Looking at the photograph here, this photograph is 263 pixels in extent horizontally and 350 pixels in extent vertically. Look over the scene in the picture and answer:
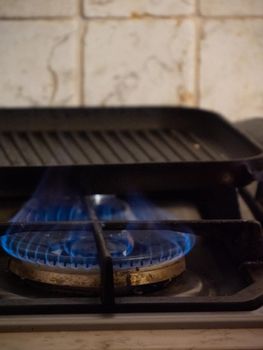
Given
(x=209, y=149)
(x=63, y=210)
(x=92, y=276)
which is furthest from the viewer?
(x=209, y=149)

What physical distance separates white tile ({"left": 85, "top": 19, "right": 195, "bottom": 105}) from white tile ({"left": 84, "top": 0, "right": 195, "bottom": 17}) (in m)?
0.01

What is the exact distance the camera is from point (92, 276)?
0.56 metres

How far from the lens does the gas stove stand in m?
0.50

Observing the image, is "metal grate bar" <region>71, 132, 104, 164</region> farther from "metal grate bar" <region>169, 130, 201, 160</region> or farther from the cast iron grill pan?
"metal grate bar" <region>169, 130, 201, 160</region>

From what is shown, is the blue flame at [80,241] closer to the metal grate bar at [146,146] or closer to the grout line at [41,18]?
the metal grate bar at [146,146]

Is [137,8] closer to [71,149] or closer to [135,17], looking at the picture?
[135,17]

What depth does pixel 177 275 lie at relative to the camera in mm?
593

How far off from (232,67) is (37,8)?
290 millimetres

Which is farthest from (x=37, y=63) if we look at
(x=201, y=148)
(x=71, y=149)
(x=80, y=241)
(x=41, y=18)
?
(x=80, y=241)

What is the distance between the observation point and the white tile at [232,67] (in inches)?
36.4

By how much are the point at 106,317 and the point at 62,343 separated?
0.05 metres

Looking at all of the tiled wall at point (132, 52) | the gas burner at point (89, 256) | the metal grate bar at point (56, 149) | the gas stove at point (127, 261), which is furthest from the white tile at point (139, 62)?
the gas burner at point (89, 256)

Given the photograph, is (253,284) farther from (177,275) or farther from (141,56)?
(141,56)

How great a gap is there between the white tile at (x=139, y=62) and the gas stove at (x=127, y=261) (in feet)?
0.67
